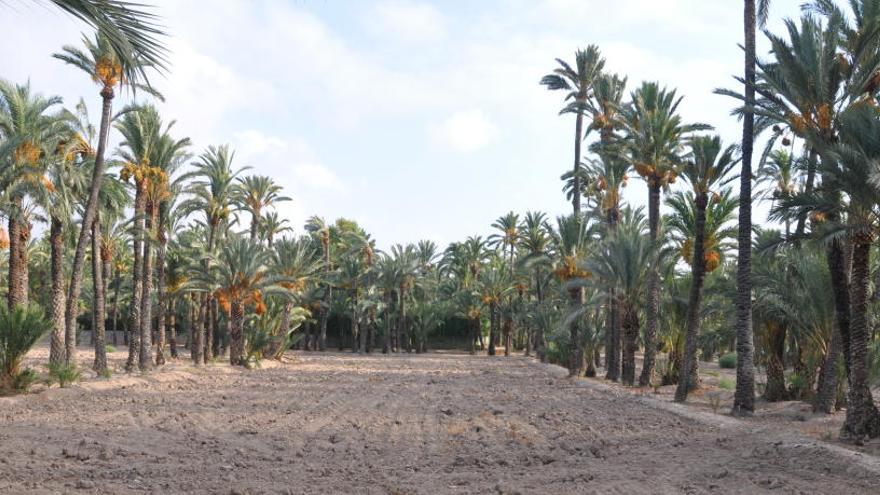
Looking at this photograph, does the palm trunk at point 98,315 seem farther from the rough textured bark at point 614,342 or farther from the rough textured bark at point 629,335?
the rough textured bark at point 614,342

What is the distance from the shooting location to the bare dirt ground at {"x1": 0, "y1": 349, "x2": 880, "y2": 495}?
29.9 ft

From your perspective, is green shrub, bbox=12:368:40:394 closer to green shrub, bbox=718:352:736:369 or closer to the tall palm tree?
the tall palm tree

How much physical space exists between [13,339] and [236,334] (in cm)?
1771

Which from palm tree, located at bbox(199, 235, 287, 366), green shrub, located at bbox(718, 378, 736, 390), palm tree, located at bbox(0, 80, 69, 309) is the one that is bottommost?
green shrub, located at bbox(718, 378, 736, 390)

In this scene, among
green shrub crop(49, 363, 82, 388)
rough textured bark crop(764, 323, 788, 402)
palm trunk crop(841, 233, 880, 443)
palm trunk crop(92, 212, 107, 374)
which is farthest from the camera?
palm trunk crop(92, 212, 107, 374)

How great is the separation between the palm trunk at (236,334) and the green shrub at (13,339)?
1690cm

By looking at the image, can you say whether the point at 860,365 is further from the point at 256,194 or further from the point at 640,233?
the point at 256,194

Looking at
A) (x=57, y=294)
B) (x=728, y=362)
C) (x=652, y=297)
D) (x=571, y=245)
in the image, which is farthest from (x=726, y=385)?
(x=57, y=294)

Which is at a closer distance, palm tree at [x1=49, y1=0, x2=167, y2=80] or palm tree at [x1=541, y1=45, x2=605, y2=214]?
palm tree at [x1=49, y1=0, x2=167, y2=80]

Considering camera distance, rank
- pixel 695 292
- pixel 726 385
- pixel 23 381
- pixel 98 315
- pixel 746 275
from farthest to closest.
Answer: pixel 726 385
pixel 98 315
pixel 695 292
pixel 746 275
pixel 23 381

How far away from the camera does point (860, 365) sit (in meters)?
12.8

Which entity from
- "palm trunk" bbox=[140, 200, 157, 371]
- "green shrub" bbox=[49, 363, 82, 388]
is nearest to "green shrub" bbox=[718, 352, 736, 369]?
"palm trunk" bbox=[140, 200, 157, 371]

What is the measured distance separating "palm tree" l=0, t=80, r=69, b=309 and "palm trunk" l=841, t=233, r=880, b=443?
67.0 ft

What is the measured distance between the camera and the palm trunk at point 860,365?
12.7 meters
